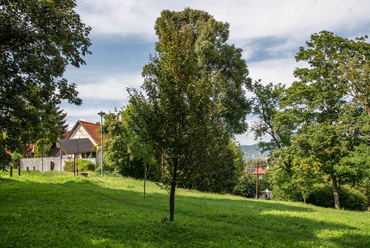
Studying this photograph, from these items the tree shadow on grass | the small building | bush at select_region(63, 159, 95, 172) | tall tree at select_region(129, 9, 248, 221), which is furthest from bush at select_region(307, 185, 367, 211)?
the small building

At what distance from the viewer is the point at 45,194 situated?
12.0m

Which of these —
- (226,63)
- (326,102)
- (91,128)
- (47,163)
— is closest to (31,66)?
(226,63)

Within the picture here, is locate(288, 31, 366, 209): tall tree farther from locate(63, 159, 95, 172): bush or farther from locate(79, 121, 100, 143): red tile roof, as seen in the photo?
locate(79, 121, 100, 143): red tile roof

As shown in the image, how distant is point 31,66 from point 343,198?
3431 cm

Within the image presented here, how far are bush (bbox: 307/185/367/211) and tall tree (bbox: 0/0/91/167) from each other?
29972 millimetres

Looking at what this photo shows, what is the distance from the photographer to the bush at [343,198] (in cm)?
2919

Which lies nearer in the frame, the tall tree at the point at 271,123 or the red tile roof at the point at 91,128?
the tall tree at the point at 271,123

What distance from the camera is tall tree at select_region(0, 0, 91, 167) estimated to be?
796 cm

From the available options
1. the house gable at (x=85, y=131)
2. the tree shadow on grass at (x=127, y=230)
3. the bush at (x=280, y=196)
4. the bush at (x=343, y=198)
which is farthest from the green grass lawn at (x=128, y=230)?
the house gable at (x=85, y=131)

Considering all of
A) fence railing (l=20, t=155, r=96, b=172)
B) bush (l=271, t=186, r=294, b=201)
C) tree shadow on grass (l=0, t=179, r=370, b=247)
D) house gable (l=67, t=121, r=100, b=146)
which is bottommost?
bush (l=271, t=186, r=294, b=201)

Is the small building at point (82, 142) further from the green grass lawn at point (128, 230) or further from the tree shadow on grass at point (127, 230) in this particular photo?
the tree shadow on grass at point (127, 230)

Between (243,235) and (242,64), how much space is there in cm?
1952

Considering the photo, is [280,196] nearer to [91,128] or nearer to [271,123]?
[271,123]

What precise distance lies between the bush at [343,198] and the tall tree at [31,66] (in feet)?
98.3
